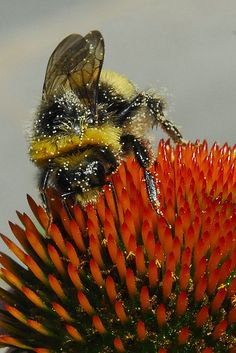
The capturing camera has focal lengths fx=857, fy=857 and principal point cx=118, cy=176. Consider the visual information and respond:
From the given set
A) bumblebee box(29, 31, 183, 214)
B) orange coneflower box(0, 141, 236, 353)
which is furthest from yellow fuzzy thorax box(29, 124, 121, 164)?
orange coneflower box(0, 141, 236, 353)

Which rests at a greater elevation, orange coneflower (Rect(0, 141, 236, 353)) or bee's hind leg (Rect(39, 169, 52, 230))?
bee's hind leg (Rect(39, 169, 52, 230))

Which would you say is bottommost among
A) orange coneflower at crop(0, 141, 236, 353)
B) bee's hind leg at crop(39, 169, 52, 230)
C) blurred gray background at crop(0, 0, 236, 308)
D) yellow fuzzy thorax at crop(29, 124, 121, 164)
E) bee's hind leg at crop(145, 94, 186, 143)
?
orange coneflower at crop(0, 141, 236, 353)

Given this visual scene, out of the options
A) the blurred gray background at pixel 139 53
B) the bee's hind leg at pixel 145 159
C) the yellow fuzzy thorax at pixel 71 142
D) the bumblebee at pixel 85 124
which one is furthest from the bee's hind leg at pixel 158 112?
the blurred gray background at pixel 139 53

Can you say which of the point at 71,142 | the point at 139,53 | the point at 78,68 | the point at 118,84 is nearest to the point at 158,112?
the point at 118,84

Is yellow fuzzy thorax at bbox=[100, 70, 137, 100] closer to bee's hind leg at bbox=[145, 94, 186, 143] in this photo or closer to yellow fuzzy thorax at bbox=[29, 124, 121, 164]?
bee's hind leg at bbox=[145, 94, 186, 143]

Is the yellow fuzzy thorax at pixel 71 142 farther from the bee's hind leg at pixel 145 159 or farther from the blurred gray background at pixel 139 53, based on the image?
the blurred gray background at pixel 139 53

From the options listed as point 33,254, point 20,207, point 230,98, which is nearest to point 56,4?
point 230,98
